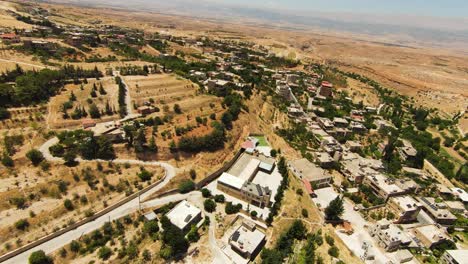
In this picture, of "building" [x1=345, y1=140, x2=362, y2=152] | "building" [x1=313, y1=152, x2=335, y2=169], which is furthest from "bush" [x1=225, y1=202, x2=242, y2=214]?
"building" [x1=345, y1=140, x2=362, y2=152]

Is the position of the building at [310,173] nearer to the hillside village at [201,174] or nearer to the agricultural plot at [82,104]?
the hillside village at [201,174]

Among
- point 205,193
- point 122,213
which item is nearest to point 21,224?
point 122,213

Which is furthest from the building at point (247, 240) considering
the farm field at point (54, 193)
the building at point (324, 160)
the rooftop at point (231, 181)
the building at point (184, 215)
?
the building at point (324, 160)

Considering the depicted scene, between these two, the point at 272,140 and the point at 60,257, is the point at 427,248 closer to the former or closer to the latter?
the point at 272,140

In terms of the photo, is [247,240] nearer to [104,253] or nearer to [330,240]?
[330,240]

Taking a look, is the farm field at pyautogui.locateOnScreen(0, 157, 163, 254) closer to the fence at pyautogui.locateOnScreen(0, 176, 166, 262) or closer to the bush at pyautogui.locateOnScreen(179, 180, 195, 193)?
the fence at pyautogui.locateOnScreen(0, 176, 166, 262)

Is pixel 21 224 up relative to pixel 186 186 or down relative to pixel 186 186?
down

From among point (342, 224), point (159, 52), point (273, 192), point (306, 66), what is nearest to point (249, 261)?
point (273, 192)

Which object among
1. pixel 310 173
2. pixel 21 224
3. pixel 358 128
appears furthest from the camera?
pixel 358 128
